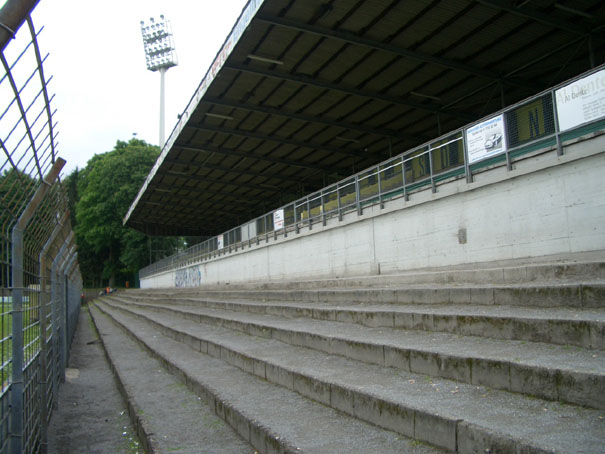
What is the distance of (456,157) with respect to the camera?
37.3 feet

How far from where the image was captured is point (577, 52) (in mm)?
16781

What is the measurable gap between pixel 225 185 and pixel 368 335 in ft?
102

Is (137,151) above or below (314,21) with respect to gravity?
above

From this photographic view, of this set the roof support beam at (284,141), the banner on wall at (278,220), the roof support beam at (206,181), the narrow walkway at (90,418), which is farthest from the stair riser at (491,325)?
the roof support beam at (206,181)

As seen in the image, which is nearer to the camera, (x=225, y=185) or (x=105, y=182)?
(x=225, y=185)

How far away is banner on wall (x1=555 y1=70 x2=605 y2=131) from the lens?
7.83 meters

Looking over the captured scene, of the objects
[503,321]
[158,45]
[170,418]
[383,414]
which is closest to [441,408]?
[383,414]

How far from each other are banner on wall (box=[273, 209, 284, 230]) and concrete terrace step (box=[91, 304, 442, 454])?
13.7m

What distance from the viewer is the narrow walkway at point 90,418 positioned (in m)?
5.38

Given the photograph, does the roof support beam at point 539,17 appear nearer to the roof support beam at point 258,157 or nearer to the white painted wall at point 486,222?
the white painted wall at point 486,222

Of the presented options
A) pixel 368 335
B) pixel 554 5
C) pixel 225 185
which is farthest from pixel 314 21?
pixel 225 185

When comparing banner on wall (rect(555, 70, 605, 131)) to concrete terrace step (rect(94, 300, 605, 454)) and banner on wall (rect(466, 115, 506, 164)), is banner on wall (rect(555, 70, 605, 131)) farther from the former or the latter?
concrete terrace step (rect(94, 300, 605, 454))

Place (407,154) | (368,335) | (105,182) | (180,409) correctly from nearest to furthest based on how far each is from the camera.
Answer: (180,409)
(368,335)
(407,154)
(105,182)

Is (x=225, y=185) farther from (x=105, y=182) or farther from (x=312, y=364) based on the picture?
(x=312, y=364)
